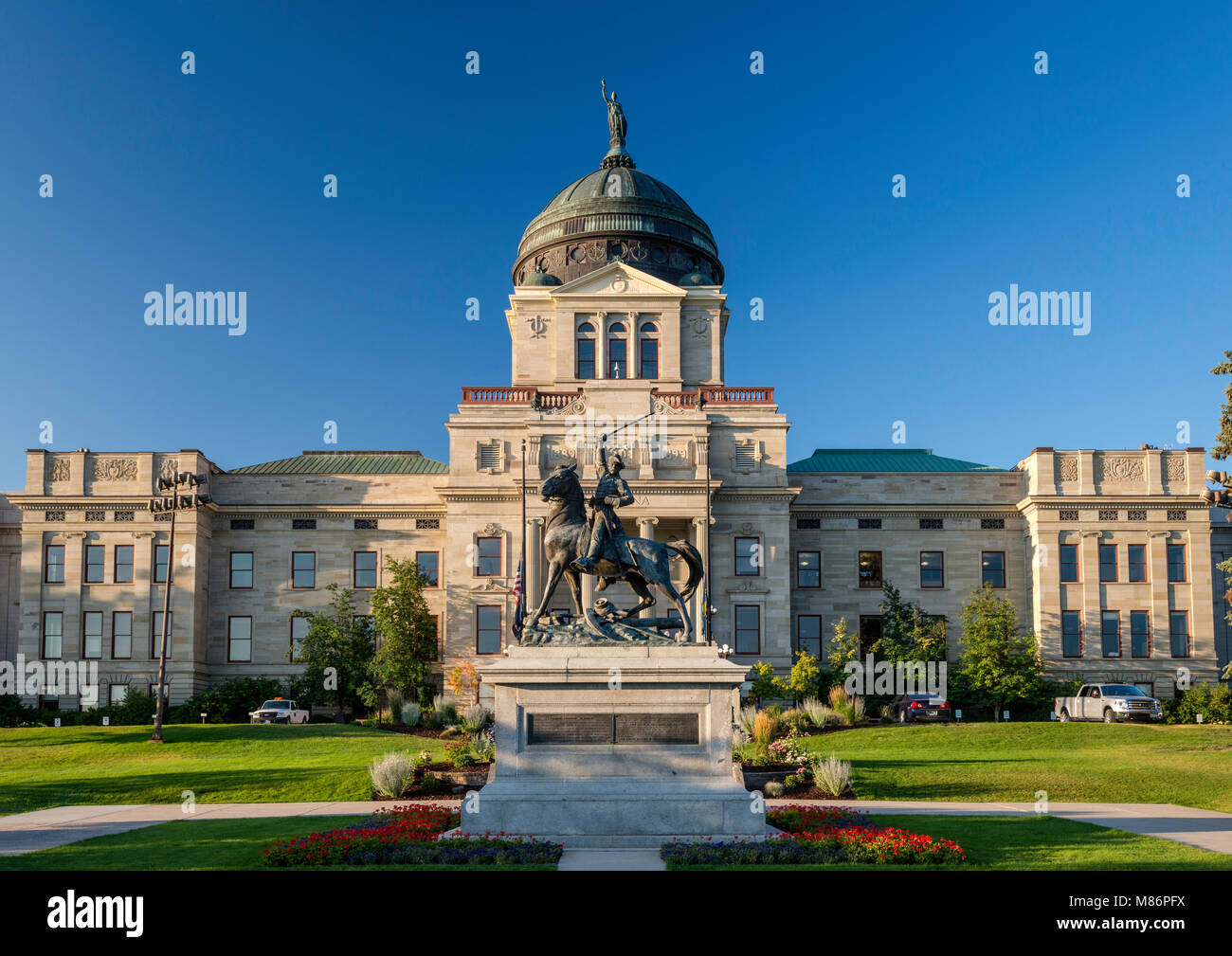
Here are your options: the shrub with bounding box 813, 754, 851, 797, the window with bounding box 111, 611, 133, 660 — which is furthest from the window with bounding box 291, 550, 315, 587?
the shrub with bounding box 813, 754, 851, 797

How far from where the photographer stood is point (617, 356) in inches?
2418

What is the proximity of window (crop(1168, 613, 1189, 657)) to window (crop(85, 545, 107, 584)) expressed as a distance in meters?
54.2

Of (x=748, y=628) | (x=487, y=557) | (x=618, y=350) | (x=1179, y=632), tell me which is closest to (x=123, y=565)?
(x=487, y=557)

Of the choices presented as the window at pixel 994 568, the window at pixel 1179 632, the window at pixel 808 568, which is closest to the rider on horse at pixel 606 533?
the window at pixel 808 568

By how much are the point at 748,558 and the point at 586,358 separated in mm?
15354

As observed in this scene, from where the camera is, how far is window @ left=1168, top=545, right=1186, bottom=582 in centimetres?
5466

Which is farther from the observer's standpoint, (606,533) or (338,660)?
(338,660)

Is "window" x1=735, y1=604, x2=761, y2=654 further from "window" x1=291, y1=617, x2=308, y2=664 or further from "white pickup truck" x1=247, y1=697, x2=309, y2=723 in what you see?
"window" x1=291, y1=617, x2=308, y2=664

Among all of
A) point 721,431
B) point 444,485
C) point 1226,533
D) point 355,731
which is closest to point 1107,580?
point 1226,533

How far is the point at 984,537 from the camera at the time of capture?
57375 mm

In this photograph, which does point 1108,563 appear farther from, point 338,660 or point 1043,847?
point 1043,847
